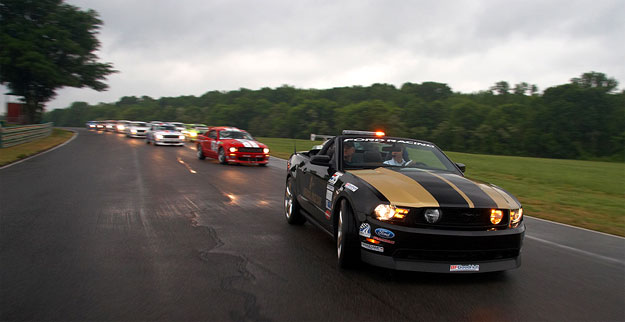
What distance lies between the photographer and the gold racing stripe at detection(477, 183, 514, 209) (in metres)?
4.51

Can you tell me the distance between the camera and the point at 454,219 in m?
4.34

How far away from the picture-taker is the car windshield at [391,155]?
5.87 meters

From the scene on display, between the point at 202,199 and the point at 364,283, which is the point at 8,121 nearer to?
the point at 202,199

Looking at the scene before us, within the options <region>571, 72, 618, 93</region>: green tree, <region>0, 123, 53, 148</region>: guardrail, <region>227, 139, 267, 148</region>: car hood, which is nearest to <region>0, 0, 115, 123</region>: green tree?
<region>0, 123, 53, 148</region>: guardrail

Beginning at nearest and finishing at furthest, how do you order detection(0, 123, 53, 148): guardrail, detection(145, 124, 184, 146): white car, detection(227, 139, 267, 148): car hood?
1. detection(227, 139, 267, 148): car hood
2. detection(0, 123, 53, 148): guardrail
3. detection(145, 124, 184, 146): white car

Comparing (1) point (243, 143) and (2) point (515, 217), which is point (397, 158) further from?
(1) point (243, 143)

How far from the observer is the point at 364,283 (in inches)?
175

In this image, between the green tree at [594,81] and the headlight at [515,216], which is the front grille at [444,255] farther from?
the green tree at [594,81]

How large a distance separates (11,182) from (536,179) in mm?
17136

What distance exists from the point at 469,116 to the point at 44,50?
62.7 m

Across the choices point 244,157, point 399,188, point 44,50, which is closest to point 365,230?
point 399,188

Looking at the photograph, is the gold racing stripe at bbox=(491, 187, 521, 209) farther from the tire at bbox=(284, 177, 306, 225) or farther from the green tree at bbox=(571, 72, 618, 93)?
the green tree at bbox=(571, 72, 618, 93)

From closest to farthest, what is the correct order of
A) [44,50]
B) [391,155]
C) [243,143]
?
[391,155] → [243,143] → [44,50]

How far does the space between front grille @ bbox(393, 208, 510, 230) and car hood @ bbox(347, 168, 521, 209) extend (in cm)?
5
